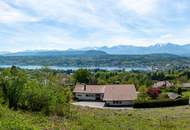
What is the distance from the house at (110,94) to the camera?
235 feet

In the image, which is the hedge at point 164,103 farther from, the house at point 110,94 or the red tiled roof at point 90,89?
the red tiled roof at point 90,89

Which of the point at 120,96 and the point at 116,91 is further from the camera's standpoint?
the point at 116,91

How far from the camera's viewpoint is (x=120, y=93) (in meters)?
74.3

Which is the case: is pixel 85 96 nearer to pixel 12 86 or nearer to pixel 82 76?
pixel 82 76

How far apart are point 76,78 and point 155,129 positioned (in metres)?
78.8

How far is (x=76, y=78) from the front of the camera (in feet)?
339

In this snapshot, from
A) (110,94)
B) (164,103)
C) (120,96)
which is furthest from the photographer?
(110,94)

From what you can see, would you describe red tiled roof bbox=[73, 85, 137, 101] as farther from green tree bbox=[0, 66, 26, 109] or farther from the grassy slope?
green tree bbox=[0, 66, 26, 109]

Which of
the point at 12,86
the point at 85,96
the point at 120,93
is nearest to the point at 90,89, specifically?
the point at 85,96

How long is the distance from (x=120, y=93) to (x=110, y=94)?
2.02 metres

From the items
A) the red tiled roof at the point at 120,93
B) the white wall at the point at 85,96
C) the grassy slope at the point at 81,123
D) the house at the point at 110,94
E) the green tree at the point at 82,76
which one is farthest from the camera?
the green tree at the point at 82,76

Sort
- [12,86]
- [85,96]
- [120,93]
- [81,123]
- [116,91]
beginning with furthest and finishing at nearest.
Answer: [85,96] → [116,91] → [120,93] → [12,86] → [81,123]

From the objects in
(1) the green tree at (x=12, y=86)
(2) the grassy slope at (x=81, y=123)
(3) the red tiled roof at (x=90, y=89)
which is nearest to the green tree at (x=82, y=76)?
(3) the red tiled roof at (x=90, y=89)

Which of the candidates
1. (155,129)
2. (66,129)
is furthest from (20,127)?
(155,129)
